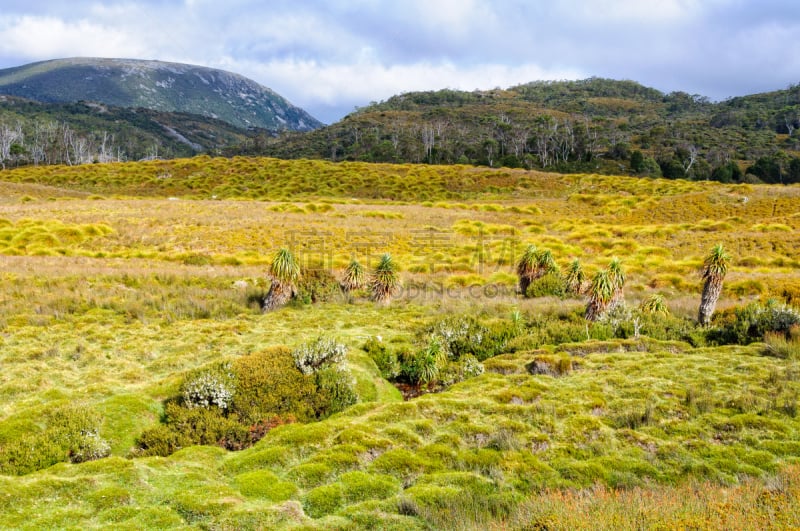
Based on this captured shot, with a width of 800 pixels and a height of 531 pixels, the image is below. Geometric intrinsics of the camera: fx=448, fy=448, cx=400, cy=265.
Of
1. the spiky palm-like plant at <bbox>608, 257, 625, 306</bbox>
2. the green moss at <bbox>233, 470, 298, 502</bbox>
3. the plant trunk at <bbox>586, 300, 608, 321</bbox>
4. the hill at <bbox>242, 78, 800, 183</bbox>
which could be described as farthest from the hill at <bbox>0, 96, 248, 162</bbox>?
the green moss at <bbox>233, 470, 298, 502</bbox>

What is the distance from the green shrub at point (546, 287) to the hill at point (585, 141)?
73.0 metres

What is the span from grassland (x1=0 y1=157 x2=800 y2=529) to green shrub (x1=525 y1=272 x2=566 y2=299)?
149 cm

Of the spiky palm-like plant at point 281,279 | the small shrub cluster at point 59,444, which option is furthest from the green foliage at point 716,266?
the small shrub cluster at point 59,444

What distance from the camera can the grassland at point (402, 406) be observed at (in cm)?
533

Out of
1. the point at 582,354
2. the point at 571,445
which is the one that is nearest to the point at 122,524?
the point at 571,445

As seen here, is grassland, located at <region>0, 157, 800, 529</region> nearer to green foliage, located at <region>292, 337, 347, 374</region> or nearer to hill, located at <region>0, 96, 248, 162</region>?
green foliage, located at <region>292, 337, 347, 374</region>

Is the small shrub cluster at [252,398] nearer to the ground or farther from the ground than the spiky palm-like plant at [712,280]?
nearer to the ground

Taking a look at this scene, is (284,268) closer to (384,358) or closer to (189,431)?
(384,358)

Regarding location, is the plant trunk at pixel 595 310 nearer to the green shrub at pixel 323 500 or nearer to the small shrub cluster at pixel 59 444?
the green shrub at pixel 323 500

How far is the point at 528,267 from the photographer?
2153 centimetres

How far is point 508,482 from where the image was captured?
20.1 feet

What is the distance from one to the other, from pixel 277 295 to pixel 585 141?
100303 mm

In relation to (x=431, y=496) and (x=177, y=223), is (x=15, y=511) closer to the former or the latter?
(x=431, y=496)

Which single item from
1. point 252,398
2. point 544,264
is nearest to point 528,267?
point 544,264
